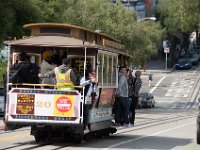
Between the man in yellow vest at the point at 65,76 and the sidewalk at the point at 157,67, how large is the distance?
223ft

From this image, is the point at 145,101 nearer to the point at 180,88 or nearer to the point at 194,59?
the point at 180,88

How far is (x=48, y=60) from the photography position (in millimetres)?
16328

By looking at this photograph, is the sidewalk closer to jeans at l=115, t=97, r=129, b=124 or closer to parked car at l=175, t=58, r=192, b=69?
parked car at l=175, t=58, r=192, b=69

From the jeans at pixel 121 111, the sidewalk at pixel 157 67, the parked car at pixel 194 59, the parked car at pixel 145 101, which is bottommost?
the parked car at pixel 145 101

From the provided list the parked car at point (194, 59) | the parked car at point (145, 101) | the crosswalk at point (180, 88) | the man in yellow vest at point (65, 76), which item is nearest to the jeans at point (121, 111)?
the man in yellow vest at point (65, 76)

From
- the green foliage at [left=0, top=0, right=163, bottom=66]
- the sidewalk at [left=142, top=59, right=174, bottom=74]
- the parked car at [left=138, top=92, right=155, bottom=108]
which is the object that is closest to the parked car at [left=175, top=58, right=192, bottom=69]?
the sidewalk at [left=142, top=59, right=174, bottom=74]

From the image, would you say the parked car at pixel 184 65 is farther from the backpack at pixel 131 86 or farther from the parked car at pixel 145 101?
the backpack at pixel 131 86

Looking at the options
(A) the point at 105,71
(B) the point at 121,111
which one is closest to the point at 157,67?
(B) the point at 121,111

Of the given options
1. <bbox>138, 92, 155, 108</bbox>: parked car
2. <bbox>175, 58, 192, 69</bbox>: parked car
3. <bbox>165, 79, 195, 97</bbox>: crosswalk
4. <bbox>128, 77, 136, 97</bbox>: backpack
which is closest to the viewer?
<bbox>128, 77, 136, 97</bbox>: backpack

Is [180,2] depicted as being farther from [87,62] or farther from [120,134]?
[87,62]

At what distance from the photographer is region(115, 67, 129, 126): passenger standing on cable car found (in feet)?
57.5

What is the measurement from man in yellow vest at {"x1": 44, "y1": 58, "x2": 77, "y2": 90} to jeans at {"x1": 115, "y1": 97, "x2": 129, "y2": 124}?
2.92m

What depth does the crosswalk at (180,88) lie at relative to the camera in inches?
2482

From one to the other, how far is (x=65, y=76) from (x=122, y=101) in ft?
9.96
